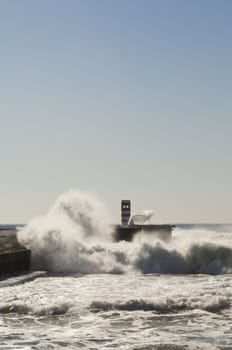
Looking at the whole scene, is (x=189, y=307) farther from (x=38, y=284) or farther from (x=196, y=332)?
(x=38, y=284)

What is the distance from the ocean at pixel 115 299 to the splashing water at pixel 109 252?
0.04 meters

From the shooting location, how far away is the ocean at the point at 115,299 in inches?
322

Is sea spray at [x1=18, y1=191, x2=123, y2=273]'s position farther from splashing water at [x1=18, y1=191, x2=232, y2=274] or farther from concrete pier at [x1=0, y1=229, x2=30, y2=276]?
concrete pier at [x1=0, y1=229, x2=30, y2=276]

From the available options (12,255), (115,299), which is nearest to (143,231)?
(12,255)

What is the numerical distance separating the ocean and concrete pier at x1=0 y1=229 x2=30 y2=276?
537 millimetres

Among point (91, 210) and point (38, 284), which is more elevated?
point (91, 210)

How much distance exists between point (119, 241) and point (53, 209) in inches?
146

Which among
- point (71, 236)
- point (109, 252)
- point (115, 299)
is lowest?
point (115, 299)

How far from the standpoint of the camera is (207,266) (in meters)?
20.6

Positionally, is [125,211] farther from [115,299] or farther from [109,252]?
[115,299]

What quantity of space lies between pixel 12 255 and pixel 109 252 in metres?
4.72

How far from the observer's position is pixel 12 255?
17.5 meters

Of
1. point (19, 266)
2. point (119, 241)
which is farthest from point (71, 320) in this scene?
point (119, 241)

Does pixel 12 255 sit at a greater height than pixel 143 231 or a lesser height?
lesser
